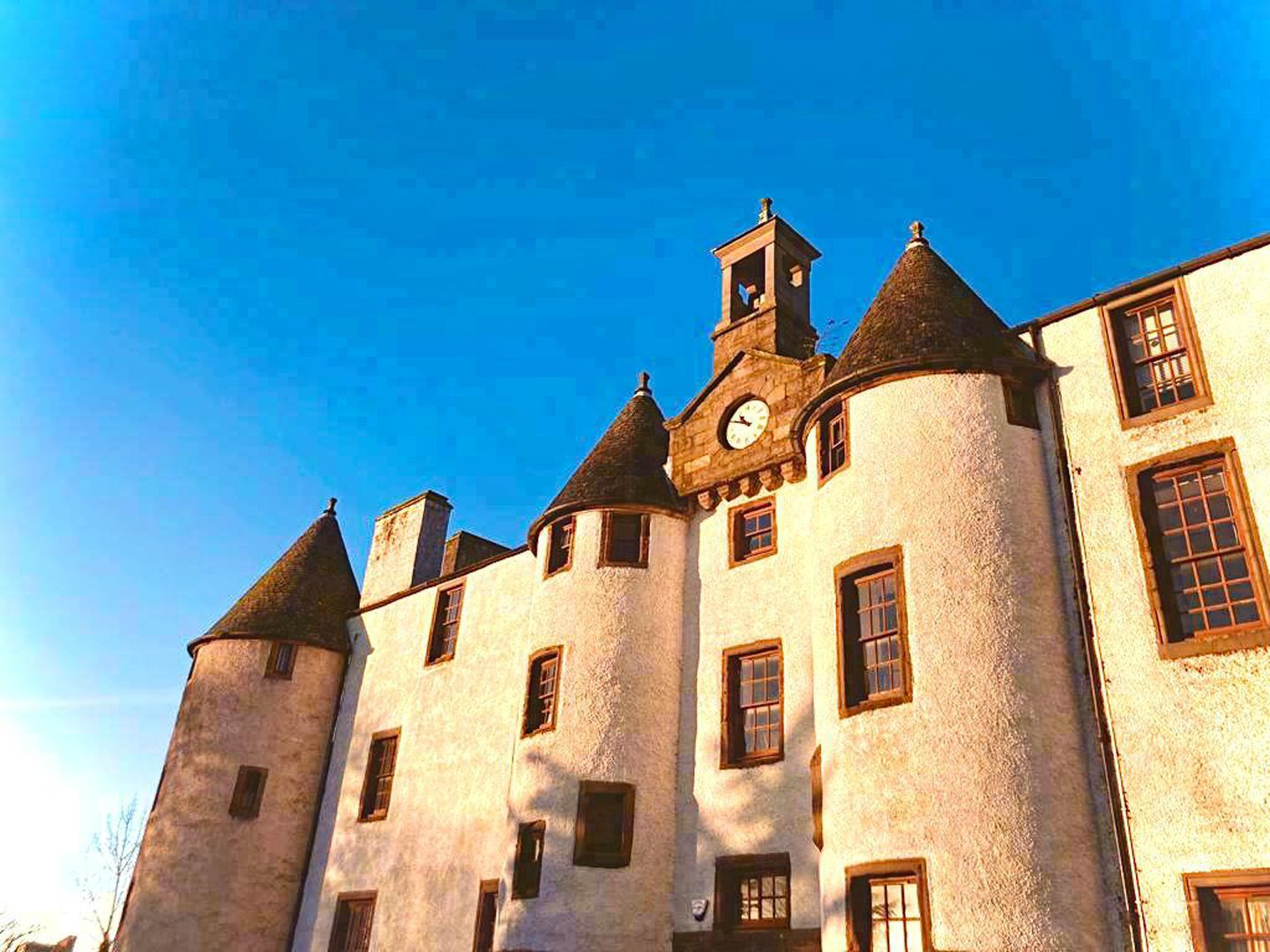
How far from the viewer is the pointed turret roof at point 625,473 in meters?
21.3

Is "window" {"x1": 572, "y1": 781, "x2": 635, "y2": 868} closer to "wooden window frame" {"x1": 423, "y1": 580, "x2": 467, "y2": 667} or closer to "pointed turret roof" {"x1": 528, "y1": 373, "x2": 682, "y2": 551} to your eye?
"pointed turret roof" {"x1": 528, "y1": 373, "x2": 682, "y2": 551}

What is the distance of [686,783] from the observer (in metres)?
18.7

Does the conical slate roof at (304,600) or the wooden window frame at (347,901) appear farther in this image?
the conical slate roof at (304,600)

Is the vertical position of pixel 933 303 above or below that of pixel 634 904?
above

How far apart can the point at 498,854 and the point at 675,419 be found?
962 cm

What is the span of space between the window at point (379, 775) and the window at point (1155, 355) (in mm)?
18290

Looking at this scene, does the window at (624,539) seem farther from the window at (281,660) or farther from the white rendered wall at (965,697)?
the window at (281,660)

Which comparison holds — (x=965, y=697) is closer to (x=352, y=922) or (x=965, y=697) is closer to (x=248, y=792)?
(x=352, y=922)

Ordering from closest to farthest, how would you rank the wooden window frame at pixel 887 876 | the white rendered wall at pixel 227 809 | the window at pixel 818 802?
the wooden window frame at pixel 887 876, the window at pixel 818 802, the white rendered wall at pixel 227 809

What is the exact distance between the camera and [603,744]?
18.9 m

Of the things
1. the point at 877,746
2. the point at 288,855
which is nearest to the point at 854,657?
the point at 877,746

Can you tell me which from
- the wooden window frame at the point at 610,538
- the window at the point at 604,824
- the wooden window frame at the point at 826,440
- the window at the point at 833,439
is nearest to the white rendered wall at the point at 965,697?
the wooden window frame at the point at 826,440

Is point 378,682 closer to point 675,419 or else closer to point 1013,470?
point 675,419

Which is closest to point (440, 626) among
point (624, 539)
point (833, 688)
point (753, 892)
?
point (624, 539)
